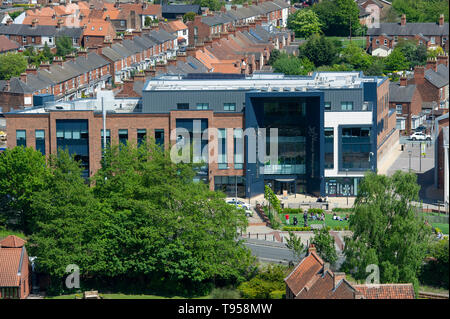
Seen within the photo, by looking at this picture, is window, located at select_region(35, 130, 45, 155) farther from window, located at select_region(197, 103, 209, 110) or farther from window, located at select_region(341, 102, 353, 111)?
window, located at select_region(341, 102, 353, 111)

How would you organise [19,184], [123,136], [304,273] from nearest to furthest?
[304,273], [19,184], [123,136]

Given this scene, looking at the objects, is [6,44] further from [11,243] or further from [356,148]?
[11,243]

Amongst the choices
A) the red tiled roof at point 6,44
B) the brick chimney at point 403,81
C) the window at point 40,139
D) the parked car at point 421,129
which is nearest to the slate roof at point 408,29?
the brick chimney at point 403,81

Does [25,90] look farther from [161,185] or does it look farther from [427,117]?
[161,185]

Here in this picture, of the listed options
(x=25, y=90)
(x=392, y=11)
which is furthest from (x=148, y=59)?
(x=392, y=11)

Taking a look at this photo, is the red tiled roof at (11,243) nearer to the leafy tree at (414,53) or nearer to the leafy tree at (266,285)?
the leafy tree at (266,285)

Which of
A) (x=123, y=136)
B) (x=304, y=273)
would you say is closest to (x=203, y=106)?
(x=123, y=136)
